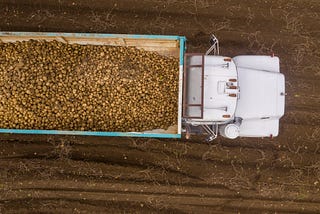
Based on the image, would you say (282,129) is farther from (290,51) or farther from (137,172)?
(137,172)

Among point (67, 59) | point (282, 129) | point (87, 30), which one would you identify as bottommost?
point (282, 129)

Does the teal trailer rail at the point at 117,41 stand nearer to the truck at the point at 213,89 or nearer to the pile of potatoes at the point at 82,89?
the truck at the point at 213,89

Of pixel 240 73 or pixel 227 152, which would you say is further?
pixel 227 152

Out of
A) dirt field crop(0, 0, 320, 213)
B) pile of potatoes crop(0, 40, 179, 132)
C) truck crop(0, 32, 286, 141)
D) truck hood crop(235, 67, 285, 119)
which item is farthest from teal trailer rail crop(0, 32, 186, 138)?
truck hood crop(235, 67, 285, 119)

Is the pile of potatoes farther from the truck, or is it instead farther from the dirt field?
the dirt field

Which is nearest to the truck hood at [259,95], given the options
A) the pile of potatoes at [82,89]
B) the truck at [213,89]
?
the truck at [213,89]

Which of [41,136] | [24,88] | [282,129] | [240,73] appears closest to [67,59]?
[24,88]

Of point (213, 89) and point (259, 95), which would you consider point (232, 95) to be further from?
point (259, 95)
